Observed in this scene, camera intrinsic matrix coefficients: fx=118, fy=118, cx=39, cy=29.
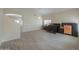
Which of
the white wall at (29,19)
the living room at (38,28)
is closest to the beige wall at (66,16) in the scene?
the living room at (38,28)

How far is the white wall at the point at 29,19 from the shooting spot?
1.79 metres

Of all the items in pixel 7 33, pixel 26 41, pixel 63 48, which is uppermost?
pixel 7 33

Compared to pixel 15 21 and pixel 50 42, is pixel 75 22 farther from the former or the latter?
pixel 15 21

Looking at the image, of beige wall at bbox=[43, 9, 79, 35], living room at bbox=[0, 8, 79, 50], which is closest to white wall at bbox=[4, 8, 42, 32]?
living room at bbox=[0, 8, 79, 50]

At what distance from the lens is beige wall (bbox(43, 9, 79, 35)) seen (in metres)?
1.79

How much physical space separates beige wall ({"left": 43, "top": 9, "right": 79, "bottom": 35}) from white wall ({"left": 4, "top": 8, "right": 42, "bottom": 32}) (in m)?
0.14

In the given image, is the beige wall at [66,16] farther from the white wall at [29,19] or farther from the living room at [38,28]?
the white wall at [29,19]

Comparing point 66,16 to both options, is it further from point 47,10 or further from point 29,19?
point 29,19

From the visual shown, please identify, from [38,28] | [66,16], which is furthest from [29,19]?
[66,16]

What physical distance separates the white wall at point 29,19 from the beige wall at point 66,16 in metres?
0.14

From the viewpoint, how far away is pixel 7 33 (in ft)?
5.83
